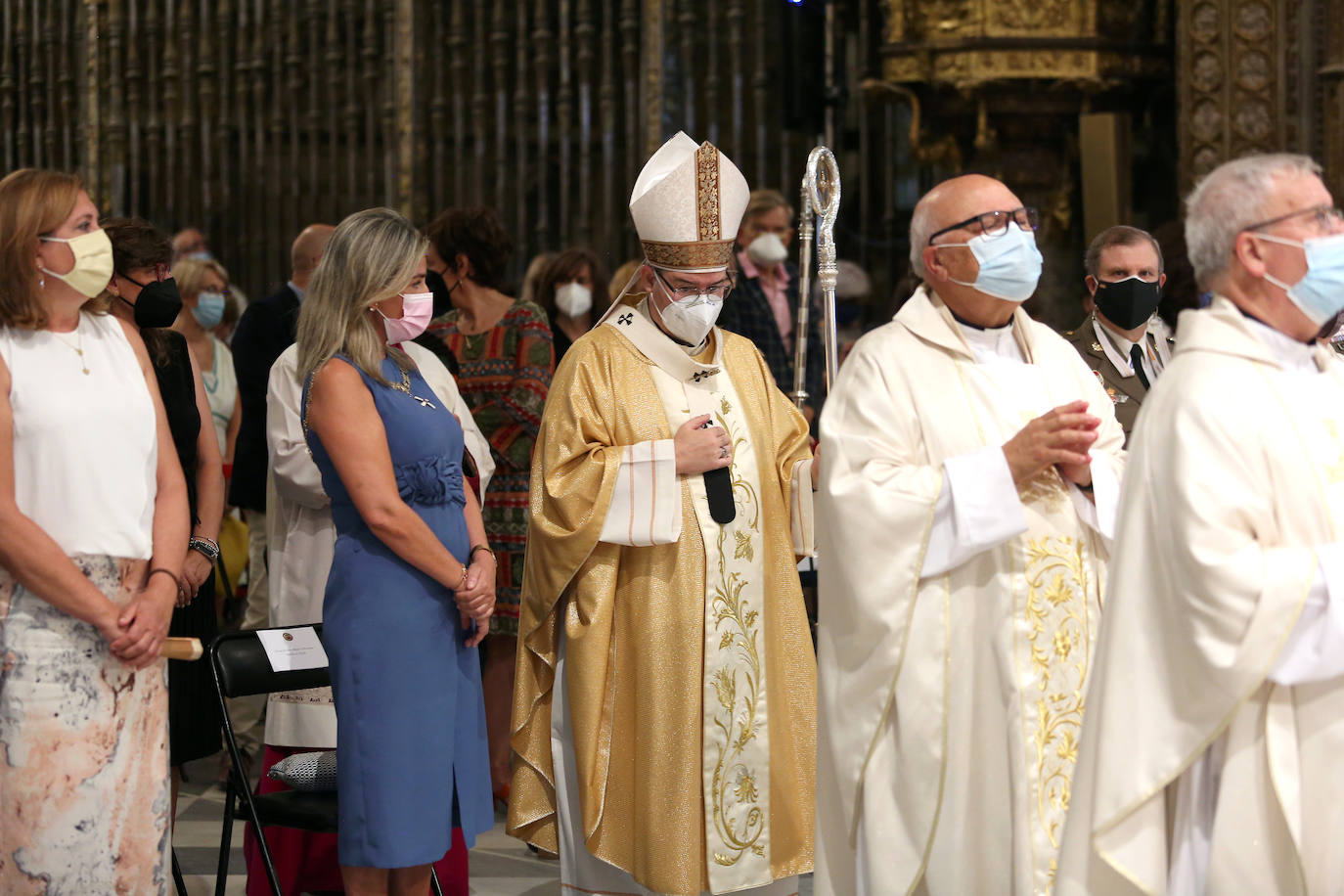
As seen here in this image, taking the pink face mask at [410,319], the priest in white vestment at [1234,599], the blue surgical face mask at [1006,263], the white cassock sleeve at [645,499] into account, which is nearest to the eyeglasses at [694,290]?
the white cassock sleeve at [645,499]

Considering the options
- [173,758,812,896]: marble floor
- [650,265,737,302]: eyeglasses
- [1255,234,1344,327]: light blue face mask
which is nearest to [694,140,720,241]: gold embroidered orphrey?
[650,265,737,302]: eyeglasses

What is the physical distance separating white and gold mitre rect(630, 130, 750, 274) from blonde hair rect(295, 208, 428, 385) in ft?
2.06

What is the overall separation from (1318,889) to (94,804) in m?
2.06

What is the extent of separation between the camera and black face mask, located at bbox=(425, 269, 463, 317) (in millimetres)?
5547

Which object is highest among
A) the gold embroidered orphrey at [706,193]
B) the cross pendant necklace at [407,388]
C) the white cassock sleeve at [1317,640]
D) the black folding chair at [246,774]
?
the gold embroidered orphrey at [706,193]

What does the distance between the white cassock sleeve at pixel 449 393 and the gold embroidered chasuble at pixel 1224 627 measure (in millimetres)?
2332

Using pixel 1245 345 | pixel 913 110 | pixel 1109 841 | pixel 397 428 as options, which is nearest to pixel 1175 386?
pixel 1245 345

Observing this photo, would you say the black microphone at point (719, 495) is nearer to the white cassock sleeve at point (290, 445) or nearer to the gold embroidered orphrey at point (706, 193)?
the gold embroidered orphrey at point (706, 193)

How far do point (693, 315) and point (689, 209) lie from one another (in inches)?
9.6

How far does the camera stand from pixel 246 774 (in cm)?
368

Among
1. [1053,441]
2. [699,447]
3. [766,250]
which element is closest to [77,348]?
[699,447]

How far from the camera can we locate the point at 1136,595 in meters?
2.50

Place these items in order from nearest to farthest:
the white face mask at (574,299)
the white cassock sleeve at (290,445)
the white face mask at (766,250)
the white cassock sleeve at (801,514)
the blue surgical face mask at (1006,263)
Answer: the blue surgical face mask at (1006,263) → the white cassock sleeve at (801,514) → the white cassock sleeve at (290,445) → the white face mask at (574,299) → the white face mask at (766,250)

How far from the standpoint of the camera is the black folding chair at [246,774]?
3.55 metres
